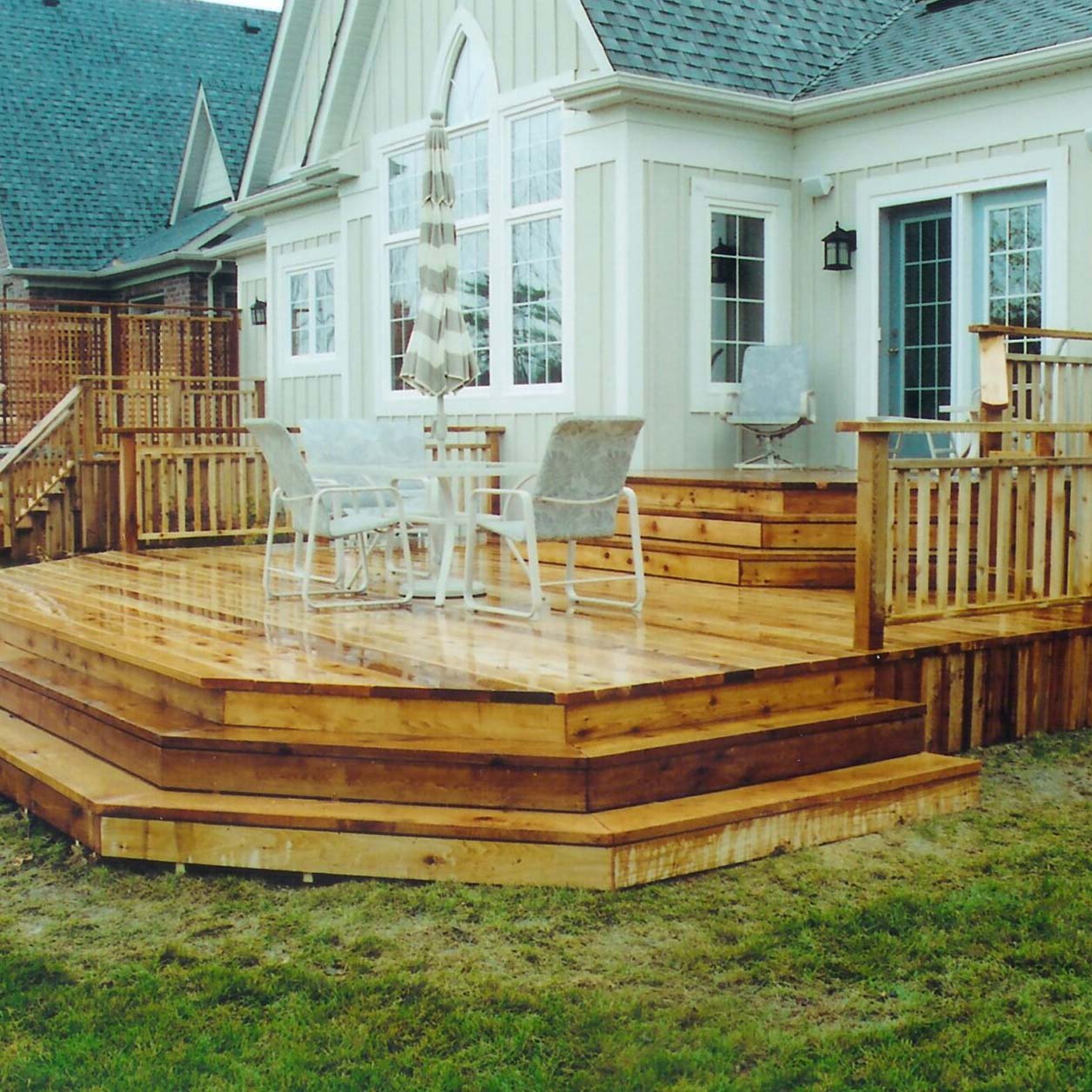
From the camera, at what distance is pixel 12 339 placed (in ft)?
61.7

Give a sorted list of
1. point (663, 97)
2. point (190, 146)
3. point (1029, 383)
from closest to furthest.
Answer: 1. point (1029, 383)
2. point (663, 97)
3. point (190, 146)

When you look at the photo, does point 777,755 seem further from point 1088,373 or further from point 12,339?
point 12,339

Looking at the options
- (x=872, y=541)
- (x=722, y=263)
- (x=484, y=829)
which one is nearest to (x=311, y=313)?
(x=722, y=263)

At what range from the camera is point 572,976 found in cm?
384

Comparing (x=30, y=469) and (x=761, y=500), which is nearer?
(x=761, y=500)

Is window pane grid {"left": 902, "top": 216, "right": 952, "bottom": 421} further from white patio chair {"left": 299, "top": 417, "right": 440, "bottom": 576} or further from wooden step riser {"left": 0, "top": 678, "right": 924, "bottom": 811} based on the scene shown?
wooden step riser {"left": 0, "top": 678, "right": 924, "bottom": 811}

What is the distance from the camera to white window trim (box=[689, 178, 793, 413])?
33.1ft

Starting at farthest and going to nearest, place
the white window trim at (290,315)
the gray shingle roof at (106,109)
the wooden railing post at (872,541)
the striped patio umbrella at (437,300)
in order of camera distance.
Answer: the gray shingle roof at (106,109) < the white window trim at (290,315) < the striped patio umbrella at (437,300) < the wooden railing post at (872,541)

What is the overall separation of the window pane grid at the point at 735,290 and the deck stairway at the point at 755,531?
1.97m

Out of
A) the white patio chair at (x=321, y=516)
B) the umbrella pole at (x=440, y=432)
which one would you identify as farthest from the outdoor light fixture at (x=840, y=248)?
the white patio chair at (x=321, y=516)

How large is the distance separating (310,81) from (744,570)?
321 inches

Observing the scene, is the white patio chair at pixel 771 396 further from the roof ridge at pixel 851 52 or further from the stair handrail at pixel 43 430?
the stair handrail at pixel 43 430

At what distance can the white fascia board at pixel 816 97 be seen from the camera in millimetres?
8867

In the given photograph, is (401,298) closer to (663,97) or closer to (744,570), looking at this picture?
(663,97)
